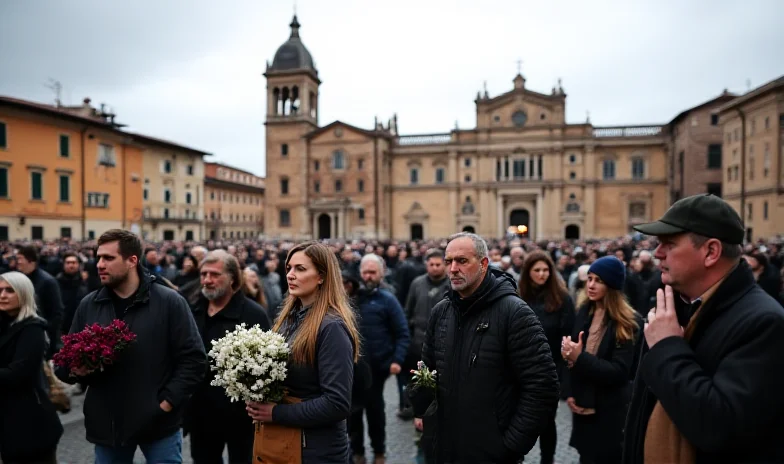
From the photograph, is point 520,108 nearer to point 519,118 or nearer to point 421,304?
point 519,118

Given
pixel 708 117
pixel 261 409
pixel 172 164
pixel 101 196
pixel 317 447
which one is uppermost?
pixel 708 117

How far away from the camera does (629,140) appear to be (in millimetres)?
50375

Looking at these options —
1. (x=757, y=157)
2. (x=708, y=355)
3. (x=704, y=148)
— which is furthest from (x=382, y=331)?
(x=704, y=148)

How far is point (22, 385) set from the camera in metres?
4.01

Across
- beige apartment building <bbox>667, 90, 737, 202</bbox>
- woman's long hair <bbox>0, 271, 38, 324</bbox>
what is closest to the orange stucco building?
woman's long hair <bbox>0, 271, 38, 324</bbox>

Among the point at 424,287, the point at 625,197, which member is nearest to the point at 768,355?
the point at 424,287

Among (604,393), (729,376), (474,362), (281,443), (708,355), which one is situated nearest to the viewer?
(729,376)

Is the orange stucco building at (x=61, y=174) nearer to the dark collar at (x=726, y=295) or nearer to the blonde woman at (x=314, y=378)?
the blonde woman at (x=314, y=378)

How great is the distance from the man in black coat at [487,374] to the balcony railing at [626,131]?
52475 millimetres

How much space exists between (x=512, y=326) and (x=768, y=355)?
136 centimetres

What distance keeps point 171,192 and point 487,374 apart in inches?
1882

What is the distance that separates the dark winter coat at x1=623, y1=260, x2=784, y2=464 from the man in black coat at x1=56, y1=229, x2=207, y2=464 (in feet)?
9.99

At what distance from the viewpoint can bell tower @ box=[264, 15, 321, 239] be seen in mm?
52812

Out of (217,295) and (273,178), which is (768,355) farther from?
(273,178)
